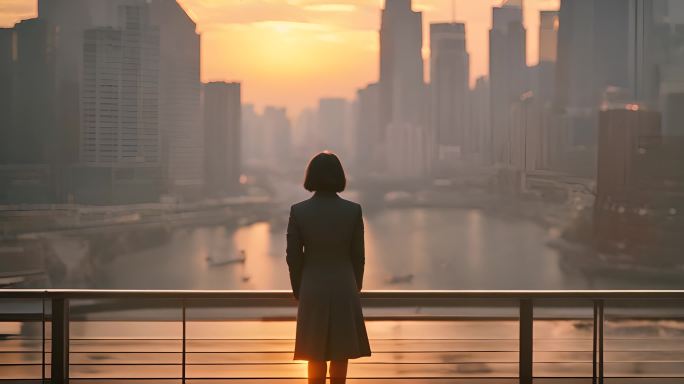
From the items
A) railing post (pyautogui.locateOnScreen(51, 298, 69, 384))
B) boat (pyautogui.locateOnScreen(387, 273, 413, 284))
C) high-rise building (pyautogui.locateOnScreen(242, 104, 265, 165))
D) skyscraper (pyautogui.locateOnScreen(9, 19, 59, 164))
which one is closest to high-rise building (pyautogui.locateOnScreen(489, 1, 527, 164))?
boat (pyautogui.locateOnScreen(387, 273, 413, 284))

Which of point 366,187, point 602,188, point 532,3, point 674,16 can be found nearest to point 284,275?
point 366,187

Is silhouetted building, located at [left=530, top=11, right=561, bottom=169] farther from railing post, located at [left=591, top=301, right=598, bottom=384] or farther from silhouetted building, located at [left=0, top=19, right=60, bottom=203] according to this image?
railing post, located at [left=591, top=301, right=598, bottom=384]

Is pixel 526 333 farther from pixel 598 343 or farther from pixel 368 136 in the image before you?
pixel 368 136

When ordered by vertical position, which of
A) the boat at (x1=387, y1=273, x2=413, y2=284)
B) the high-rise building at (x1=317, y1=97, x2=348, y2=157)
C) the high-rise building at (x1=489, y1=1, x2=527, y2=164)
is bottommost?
the boat at (x1=387, y1=273, x2=413, y2=284)

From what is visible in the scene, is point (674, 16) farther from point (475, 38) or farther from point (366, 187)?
point (366, 187)

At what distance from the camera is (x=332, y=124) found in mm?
48781

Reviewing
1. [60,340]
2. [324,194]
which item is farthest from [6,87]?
[324,194]

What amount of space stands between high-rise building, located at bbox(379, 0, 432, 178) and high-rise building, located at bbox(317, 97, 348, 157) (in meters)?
3.17

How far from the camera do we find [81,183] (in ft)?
147

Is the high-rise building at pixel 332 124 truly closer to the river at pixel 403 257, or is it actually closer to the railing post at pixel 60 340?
the river at pixel 403 257

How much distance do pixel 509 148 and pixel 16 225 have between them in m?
30.0

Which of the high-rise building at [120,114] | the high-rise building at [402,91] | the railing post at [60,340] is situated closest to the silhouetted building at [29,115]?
the high-rise building at [120,114]

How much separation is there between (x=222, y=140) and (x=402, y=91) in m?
13.0

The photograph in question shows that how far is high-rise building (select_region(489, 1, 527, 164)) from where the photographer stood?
48125 millimetres
